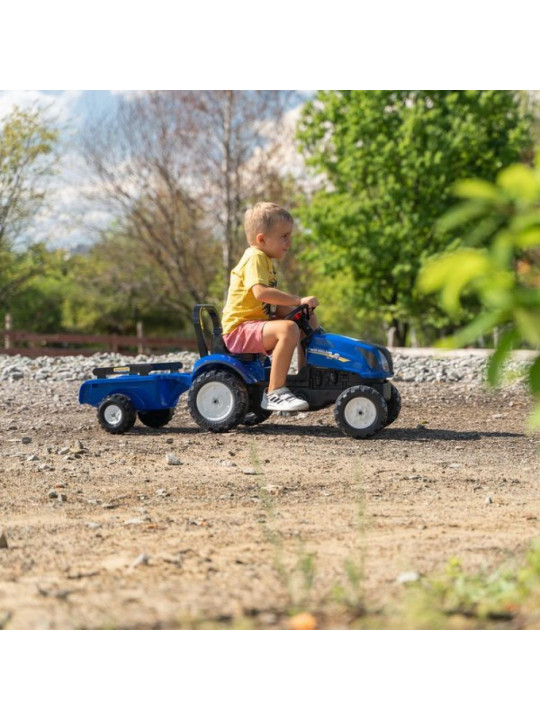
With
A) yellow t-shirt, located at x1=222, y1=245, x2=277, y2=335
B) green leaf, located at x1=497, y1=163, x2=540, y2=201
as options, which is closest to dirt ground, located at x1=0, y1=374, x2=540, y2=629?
yellow t-shirt, located at x1=222, y1=245, x2=277, y2=335

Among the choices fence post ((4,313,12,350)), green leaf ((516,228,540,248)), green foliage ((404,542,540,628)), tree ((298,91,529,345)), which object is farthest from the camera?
fence post ((4,313,12,350))

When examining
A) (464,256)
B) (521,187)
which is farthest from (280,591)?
(521,187)

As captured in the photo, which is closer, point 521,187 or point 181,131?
point 521,187

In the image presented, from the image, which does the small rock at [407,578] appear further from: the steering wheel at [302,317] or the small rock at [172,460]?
the steering wheel at [302,317]

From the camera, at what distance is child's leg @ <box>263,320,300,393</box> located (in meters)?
5.70

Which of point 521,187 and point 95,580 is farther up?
point 521,187

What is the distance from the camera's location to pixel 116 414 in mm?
6395

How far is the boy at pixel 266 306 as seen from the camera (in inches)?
226

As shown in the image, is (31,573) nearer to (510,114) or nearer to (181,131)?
(181,131)

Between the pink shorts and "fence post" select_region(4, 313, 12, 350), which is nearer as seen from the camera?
the pink shorts

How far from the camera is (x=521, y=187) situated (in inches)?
76.1

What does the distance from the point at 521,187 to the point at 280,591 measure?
Answer: 1.36 m

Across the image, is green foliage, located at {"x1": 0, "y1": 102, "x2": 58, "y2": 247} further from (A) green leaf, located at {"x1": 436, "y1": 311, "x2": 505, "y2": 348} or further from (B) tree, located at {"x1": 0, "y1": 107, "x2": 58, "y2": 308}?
(A) green leaf, located at {"x1": 436, "y1": 311, "x2": 505, "y2": 348}

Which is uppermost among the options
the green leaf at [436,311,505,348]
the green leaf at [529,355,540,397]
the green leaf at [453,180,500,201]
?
the green leaf at [453,180,500,201]
